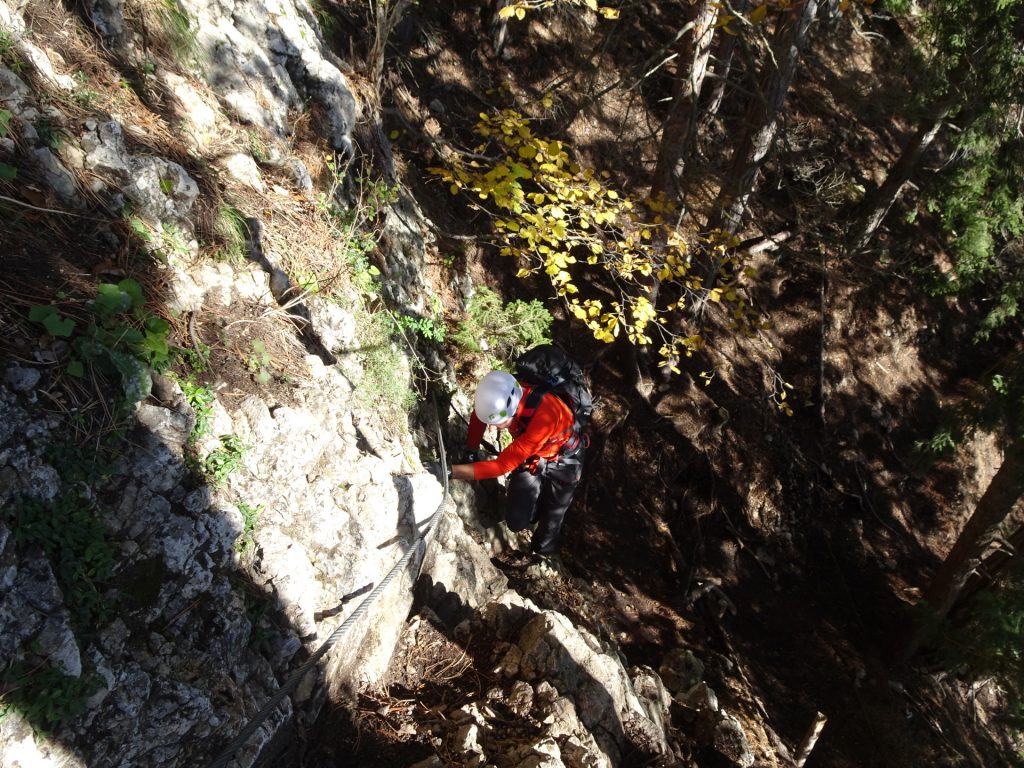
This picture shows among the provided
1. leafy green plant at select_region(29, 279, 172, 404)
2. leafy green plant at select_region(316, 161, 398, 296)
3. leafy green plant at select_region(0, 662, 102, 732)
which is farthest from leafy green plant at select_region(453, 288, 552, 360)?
leafy green plant at select_region(0, 662, 102, 732)

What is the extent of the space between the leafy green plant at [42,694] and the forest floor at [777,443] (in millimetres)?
4068

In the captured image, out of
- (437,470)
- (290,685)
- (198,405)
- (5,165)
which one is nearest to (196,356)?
(198,405)

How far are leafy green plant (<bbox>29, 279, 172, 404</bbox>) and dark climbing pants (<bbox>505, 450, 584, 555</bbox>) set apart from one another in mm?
3530

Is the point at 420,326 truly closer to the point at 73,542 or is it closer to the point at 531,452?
the point at 531,452

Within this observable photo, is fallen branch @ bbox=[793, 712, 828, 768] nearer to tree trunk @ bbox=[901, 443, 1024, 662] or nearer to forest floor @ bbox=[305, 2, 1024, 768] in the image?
forest floor @ bbox=[305, 2, 1024, 768]

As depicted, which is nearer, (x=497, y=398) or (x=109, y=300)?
(x=109, y=300)

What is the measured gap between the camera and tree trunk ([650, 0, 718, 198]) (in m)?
6.16

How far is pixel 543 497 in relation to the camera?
6426 millimetres

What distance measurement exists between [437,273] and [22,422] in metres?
5.21

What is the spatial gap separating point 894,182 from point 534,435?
9.53 meters

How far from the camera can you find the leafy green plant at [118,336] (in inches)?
112

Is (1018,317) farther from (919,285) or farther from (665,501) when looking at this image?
(665,501)

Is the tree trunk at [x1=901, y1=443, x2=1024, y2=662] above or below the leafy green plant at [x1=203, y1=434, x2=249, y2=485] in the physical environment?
above

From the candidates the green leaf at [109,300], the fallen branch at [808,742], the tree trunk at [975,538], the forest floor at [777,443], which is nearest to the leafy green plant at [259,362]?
the green leaf at [109,300]
